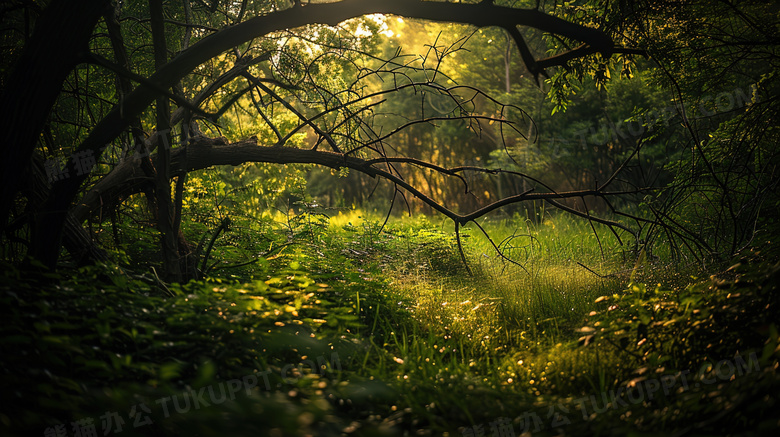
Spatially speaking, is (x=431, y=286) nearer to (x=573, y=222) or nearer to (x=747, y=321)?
(x=747, y=321)

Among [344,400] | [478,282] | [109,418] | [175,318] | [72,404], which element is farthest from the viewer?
[478,282]

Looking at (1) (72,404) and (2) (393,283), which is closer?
(1) (72,404)

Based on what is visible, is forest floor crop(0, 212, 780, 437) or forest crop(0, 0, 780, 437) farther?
forest crop(0, 0, 780, 437)

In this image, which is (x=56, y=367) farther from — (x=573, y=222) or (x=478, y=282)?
(x=573, y=222)

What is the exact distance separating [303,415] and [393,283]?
441 cm

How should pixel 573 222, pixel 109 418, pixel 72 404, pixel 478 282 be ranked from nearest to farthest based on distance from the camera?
pixel 72 404 → pixel 109 418 → pixel 478 282 → pixel 573 222

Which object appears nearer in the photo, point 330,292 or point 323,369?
point 323,369

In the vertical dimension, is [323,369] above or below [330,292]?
below

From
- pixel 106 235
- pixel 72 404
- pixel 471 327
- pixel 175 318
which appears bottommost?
pixel 471 327

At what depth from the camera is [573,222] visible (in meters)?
10.8

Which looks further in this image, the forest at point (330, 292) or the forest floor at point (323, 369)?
the forest at point (330, 292)

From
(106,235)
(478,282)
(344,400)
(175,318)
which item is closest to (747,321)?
(344,400)

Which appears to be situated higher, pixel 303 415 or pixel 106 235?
pixel 106 235

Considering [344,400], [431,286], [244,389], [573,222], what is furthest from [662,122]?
[244,389]
